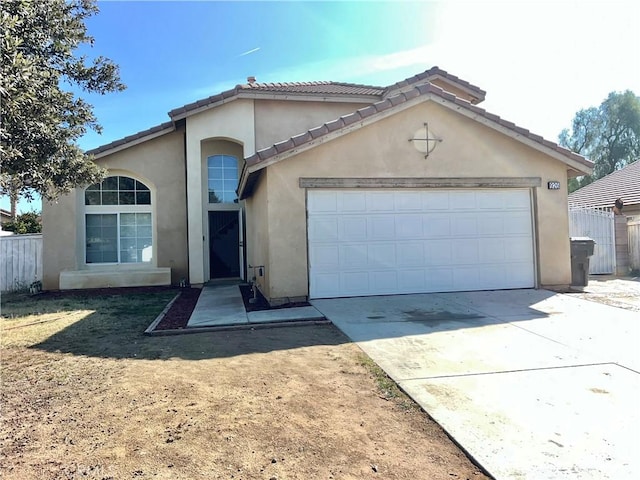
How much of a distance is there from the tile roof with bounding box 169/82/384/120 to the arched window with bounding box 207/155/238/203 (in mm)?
2165

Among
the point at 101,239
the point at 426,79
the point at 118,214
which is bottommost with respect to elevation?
the point at 101,239

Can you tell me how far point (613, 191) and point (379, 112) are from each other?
15868 mm

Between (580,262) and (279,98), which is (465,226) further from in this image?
(279,98)

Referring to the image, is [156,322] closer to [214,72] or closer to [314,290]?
[314,290]

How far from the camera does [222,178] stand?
48.4 ft

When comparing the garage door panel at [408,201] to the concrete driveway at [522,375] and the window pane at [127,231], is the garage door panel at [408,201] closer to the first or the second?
the concrete driveway at [522,375]

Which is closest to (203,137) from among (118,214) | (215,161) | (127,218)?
(215,161)

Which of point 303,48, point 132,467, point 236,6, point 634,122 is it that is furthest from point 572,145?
point 132,467

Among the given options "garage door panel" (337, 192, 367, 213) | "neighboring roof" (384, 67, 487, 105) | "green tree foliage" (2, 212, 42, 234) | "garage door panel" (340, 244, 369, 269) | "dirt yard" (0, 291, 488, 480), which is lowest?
"dirt yard" (0, 291, 488, 480)

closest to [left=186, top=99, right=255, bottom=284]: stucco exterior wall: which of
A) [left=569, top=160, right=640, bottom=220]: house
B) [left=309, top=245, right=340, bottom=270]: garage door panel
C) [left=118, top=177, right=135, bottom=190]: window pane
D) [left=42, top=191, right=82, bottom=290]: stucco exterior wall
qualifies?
[left=118, top=177, right=135, bottom=190]: window pane

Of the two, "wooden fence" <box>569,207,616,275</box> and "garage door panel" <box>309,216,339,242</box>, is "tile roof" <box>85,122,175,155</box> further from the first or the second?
"wooden fence" <box>569,207,616,275</box>

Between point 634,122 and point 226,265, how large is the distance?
37.2 meters

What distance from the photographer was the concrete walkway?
7.18 metres

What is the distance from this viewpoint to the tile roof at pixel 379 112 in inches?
334
